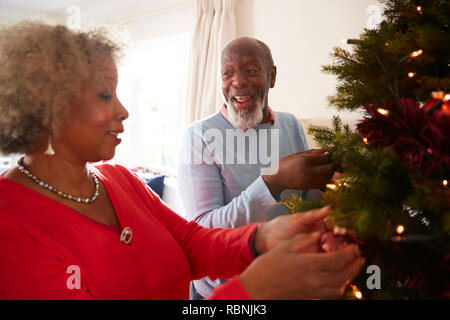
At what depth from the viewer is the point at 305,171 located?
36.8 inches

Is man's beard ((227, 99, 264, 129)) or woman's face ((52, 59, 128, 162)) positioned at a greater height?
man's beard ((227, 99, 264, 129))

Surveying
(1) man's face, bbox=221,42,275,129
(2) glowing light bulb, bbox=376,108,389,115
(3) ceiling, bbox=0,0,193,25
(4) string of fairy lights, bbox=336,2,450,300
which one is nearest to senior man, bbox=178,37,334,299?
(1) man's face, bbox=221,42,275,129

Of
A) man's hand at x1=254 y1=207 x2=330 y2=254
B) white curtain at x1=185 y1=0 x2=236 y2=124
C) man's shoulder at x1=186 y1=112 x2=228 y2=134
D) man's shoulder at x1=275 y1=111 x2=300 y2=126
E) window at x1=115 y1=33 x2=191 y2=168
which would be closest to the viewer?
man's hand at x1=254 y1=207 x2=330 y2=254

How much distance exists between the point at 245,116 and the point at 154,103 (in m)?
3.50

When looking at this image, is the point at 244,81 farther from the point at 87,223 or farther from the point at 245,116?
the point at 87,223

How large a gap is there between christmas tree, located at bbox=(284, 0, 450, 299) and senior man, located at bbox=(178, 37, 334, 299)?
430mm

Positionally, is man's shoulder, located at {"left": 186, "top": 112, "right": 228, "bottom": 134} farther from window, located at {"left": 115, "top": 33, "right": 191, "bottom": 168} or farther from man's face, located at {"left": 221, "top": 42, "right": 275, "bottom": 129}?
window, located at {"left": 115, "top": 33, "right": 191, "bottom": 168}

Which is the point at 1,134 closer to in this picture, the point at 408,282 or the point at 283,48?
the point at 408,282

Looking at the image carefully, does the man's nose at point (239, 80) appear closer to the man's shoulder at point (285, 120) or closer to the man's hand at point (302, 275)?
the man's shoulder at point (285, 120)

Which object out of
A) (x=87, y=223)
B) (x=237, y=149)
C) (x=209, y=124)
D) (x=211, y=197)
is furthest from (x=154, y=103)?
(x=87, y=223)

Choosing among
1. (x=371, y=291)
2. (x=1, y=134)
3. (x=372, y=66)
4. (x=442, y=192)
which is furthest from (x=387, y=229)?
(x=1, y=134)

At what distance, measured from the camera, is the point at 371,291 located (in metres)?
0.69

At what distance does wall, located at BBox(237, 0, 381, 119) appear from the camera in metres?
2.48

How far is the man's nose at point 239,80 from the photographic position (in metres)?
1.41
